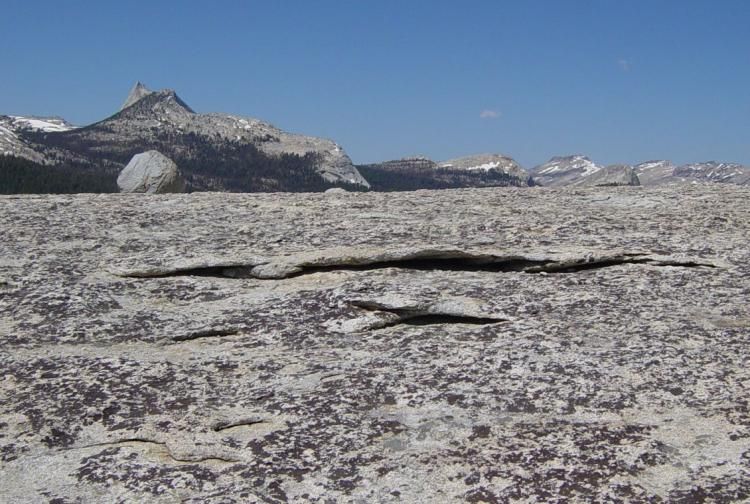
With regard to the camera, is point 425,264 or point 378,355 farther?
point 425,264

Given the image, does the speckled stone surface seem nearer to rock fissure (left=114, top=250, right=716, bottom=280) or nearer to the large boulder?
rock fissure (left=114, top=250, right=716, bottom=280)

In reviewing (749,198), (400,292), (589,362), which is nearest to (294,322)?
(400,292)

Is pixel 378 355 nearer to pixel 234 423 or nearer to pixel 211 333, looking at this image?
pixel 234 423

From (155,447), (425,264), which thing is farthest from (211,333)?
(425,264)

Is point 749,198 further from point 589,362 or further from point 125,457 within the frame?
point 125,457

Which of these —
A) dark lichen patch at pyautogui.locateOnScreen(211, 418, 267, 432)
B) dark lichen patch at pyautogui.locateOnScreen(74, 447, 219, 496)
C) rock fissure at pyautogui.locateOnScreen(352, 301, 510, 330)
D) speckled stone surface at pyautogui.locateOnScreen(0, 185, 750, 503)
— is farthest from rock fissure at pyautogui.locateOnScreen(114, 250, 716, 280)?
dark lichen patch at pyautogui.locateOnScreen(74, 447, 219, 496)

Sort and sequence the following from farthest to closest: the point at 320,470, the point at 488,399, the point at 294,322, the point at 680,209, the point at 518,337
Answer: the point at 680,209
the point at 294,322
the point at 518,337
the point at 488,399
the point at 320,470

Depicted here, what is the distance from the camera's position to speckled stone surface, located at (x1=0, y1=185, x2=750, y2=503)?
10734 millimetres

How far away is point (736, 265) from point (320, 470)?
34.7 ft

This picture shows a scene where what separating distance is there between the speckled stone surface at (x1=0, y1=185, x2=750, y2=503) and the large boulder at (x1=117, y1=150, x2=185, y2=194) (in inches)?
1433

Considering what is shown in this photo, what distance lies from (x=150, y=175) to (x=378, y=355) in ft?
152

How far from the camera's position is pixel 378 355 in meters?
13.6

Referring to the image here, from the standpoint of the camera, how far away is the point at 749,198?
2089cm

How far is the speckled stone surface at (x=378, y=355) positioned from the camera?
10.7m
